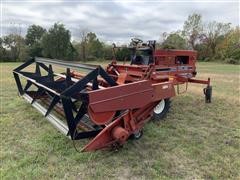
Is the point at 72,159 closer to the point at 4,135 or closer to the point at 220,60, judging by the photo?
the point at 4,135

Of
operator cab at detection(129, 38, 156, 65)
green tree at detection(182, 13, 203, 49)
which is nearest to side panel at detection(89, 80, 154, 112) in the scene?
operator cab at detection(129, 38, 156, 65)

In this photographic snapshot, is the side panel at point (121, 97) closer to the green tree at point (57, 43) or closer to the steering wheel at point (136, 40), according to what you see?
the steering wheel at point (136, 40)

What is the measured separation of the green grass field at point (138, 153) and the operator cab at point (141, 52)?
4.91 ft

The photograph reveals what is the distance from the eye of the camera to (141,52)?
6227 mm

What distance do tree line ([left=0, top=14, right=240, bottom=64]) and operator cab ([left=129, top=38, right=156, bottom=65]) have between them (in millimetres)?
21466

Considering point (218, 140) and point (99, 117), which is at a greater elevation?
point (99, 117)

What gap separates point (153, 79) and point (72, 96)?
2348mm

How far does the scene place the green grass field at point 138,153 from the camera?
3173 mm

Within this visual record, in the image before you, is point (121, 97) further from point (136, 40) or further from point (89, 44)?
point (89, 44)

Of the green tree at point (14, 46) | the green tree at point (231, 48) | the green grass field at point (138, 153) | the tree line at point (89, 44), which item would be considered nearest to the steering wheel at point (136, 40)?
the green grass field at point (138, 153)

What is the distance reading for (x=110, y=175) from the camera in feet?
10.3

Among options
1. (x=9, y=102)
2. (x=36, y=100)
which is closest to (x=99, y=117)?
(x=36, y=100)

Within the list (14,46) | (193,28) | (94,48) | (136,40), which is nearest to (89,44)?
(94,48)

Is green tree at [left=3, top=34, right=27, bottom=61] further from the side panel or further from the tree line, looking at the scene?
the side panel
